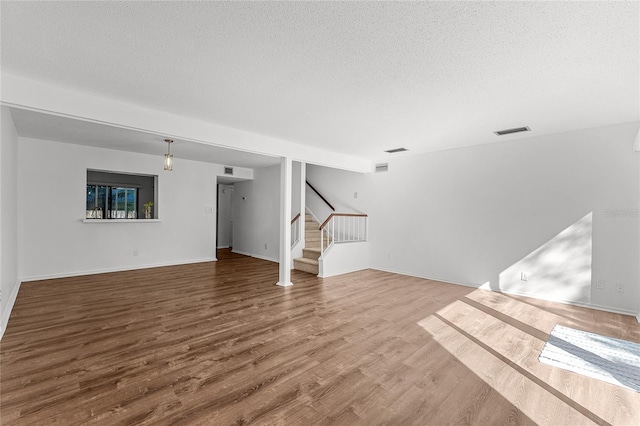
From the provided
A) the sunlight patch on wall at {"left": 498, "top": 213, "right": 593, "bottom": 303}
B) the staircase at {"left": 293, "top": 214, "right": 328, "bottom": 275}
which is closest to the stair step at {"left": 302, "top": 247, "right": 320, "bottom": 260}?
the staircase at {"left": 293, "top": 214, "right": 328, "bottom": 275}

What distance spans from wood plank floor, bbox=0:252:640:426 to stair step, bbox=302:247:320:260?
201cm

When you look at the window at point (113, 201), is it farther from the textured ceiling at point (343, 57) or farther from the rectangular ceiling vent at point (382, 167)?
the rectangular ceiling vent at point (382, 167)

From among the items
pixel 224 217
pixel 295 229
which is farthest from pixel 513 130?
pixel 224 217

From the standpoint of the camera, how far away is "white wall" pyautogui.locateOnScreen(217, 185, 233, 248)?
10109 mm

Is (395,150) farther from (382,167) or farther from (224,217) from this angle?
(224,217)

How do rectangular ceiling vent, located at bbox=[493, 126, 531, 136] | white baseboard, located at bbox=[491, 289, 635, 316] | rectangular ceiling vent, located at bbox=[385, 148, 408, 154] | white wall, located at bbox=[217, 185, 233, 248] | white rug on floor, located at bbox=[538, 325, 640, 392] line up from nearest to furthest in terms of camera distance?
1. white rug on floor, located at bbox=[538, 325, 640, 392]
2. white baseboard, located at bbox=[491, 289, 635, 316]
3. rectangular ceiling vent, located at bbox=[493, 126, 531, 136]
4. rectangular ceiling vent, located at bbox=[385, 148, 408, 154]
5. white wall, located at bbox=[217, 185, 233, 248]

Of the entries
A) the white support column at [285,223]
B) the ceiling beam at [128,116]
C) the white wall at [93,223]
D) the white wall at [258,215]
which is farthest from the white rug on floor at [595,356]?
the white wall at [93,223]

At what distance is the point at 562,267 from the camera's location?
4398 millimetres

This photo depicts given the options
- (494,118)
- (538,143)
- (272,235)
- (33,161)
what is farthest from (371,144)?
(33,161)

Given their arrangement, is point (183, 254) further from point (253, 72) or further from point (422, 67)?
point (422, 67)

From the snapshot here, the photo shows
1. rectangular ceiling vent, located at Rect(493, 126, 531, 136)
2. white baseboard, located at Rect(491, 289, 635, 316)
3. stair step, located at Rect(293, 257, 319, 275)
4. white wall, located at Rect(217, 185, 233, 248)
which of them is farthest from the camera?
white wall, located at Rect(217, 185, 233, 248)

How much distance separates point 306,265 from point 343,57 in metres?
4.83

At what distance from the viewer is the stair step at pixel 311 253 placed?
6.61 meters

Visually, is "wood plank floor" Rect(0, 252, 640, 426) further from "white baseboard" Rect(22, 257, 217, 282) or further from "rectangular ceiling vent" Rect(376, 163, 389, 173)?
"rectangular ceiling vent" Rect(376, 163, 389, 173)
